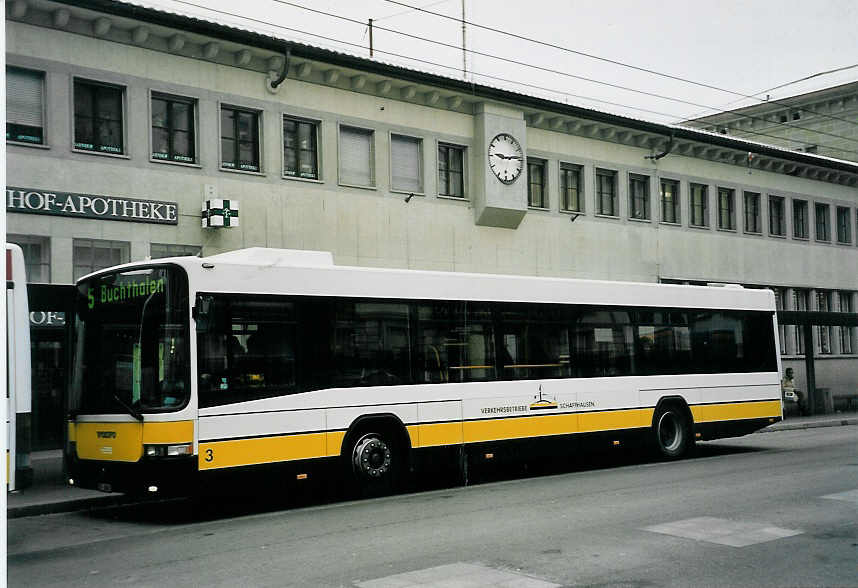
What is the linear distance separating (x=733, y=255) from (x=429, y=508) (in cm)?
2531

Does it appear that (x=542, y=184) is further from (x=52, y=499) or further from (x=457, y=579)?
(x=457, y=579)

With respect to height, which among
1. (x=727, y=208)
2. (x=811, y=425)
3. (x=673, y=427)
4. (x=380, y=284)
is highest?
(x=727, y=208)

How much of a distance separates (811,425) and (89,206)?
766 inches

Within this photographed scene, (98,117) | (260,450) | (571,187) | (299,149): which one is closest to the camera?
(260,450)

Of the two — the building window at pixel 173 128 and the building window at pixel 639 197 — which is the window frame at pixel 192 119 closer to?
the building window at pixel 173 128

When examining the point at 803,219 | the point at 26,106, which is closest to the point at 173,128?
the point at 26,106

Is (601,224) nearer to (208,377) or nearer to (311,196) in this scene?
(311,196)

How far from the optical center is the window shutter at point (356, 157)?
2312 cm

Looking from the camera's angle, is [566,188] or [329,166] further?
[566,188]

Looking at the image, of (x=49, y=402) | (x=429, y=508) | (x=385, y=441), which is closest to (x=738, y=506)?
(x=429, y=508)

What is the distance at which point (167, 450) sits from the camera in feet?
35.3

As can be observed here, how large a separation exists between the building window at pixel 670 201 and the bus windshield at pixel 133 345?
23.1 m

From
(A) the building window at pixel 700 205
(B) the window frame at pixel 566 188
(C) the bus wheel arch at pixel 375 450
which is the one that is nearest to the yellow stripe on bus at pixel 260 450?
(C) the bus wheel arch at pixel 375 450

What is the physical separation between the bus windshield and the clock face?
15379mm
